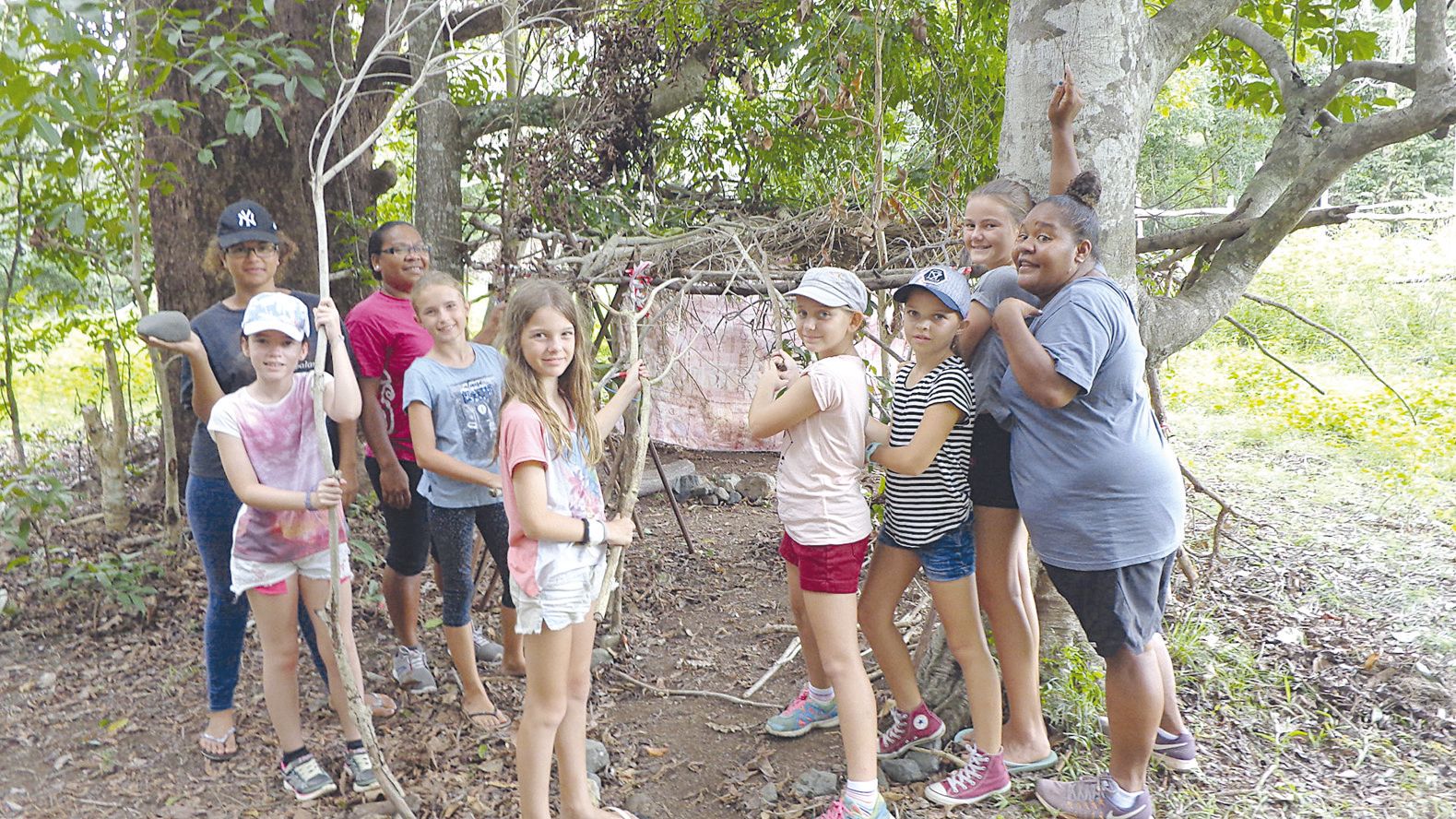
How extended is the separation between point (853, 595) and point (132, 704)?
2975 mm

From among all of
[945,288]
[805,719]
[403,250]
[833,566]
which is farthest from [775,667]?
[403,250]

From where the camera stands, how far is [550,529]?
94.9 inches

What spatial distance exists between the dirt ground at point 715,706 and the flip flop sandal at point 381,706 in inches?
2.4

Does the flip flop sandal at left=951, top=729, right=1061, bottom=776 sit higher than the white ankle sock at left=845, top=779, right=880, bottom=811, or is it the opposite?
the white ankle sock at left=845, top=779, right=880, bottom=811

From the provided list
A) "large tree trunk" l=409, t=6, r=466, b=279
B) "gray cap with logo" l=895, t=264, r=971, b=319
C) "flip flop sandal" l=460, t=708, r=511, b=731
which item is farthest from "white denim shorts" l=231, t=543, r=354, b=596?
"large tree trunk" l=409, t=6, r=466, b=279

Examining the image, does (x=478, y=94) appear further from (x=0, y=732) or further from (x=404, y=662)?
(x=0, y=732)

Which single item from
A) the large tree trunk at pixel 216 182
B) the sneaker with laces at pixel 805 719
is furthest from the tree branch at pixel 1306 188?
the large tree trunk at pixel 216 182

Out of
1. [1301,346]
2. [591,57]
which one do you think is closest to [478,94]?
[591,57]

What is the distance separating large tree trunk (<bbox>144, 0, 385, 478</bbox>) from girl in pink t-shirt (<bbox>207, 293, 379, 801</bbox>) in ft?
9.02

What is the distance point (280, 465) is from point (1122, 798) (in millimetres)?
2657

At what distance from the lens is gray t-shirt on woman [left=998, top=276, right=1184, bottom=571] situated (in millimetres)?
2463

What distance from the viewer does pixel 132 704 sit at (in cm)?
373

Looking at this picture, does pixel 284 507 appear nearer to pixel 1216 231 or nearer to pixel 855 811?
pixel 855 811

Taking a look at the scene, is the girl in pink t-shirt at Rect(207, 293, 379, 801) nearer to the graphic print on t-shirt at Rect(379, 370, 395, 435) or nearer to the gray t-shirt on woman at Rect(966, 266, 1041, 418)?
the graphic print on t-shirt at Rect(379, 370, 395, 435)
